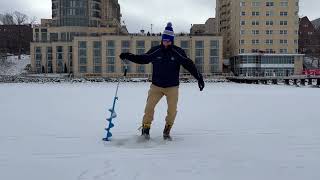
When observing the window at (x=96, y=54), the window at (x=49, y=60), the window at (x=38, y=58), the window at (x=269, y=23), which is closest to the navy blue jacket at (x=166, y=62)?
the window at (x=96, y=54)

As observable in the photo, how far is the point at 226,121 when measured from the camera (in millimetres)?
10016

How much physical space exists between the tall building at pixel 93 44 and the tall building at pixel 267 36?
25.2 feet

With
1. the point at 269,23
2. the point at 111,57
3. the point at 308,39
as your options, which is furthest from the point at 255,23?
the point at 308,39

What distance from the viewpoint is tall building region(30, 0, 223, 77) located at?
81.8 metres

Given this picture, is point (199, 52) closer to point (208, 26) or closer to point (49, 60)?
point (49, 60)

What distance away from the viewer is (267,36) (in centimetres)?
8794

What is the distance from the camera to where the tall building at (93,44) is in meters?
81.8

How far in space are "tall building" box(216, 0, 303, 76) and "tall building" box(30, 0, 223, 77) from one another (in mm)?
7666

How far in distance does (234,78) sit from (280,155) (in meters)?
68.6

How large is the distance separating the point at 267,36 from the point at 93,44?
36738 millimetres

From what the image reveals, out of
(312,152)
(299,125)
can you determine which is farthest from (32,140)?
(299,125)

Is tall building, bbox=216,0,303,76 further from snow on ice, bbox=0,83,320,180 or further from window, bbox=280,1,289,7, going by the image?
snow on ice, bbox=0,83,320,180

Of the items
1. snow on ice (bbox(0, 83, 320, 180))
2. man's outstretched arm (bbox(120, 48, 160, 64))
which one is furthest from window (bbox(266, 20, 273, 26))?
man's outstretched arm (bbox(120, 48, 160, 64))

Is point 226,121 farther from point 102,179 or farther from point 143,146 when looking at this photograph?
point 102,179
